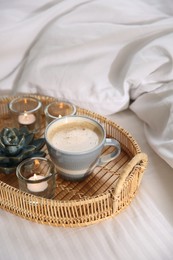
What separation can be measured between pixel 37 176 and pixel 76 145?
7 centimetres

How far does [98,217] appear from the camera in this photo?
0.49 meters

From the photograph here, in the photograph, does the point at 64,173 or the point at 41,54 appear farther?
the point at 41,54

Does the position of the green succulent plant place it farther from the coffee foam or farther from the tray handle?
the tray handle

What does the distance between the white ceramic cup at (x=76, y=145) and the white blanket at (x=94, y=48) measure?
0.44 feet

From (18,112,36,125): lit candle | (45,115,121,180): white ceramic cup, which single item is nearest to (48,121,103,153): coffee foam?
(45,115,121,180): white ceramic cup

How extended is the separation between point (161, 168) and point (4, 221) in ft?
0.84

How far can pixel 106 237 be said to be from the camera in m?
0.48

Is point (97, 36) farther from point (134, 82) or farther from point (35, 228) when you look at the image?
point (35, 228)

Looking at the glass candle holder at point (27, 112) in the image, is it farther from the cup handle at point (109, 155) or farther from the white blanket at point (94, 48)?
the cup handle at point (109, 155)

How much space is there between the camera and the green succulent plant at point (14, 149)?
0.53 meters

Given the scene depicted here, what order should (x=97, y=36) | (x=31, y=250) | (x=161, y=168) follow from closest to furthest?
1. (x=31, y=250)
2. (x=161, y=168)
3. (x=97, y=36)

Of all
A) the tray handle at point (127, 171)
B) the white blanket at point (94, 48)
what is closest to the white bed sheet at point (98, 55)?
the white blanket at point (94, 48)

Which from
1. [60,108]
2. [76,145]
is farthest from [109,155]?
[60,108]

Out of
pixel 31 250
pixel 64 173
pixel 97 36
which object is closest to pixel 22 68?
pixel 97 36
